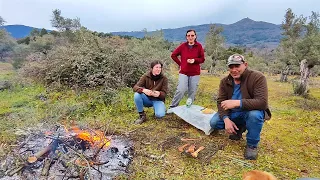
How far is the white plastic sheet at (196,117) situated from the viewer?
4.17 meters

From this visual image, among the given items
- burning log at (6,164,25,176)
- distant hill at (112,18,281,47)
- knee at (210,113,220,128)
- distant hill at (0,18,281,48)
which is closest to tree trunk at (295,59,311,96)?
knee at (210,113,220,128)

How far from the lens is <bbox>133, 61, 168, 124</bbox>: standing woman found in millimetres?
4460

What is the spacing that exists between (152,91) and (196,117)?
908 millimetres

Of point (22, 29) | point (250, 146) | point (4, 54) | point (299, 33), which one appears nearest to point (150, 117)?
point (250, 146)

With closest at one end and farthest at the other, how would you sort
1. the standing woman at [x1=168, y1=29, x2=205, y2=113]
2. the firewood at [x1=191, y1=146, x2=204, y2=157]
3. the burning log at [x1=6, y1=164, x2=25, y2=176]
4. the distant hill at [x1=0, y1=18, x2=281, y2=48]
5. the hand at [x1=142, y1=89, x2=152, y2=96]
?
the burning log at [x1=6, y1=164, x2=25, y2=176]
the firewood at [x1=191, y1=146, x2=204, y2=157]
the hand at [x1=142, y1=89, x2=152, y2=96]
the standing woman at [x1=168, y1=29, x2=205, y2=113]
the distant hill at [x1=0, y1=18, x2=281, y2=48]

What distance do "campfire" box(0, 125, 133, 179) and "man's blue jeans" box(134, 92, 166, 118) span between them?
1.29 metres

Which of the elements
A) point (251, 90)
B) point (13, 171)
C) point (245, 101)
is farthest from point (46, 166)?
point (251, 90)

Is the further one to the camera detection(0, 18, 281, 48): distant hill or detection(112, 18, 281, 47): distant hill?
detection(112, 18, 281, 47): distant hill

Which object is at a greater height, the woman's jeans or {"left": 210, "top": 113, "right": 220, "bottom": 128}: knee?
the woman's jeans

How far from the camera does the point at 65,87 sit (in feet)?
22.6

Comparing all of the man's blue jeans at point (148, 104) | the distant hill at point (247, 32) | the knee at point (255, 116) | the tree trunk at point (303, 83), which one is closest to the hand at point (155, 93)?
the man's blue jeans at point (148, 104)

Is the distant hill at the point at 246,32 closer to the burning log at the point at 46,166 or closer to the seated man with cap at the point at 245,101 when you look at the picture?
the seated man with cap at the point at 245,101

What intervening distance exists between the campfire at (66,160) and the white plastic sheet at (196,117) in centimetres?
142

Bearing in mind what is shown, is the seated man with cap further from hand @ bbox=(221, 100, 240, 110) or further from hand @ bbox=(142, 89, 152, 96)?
hand @ bbox=(142, 89, 152, 96)
